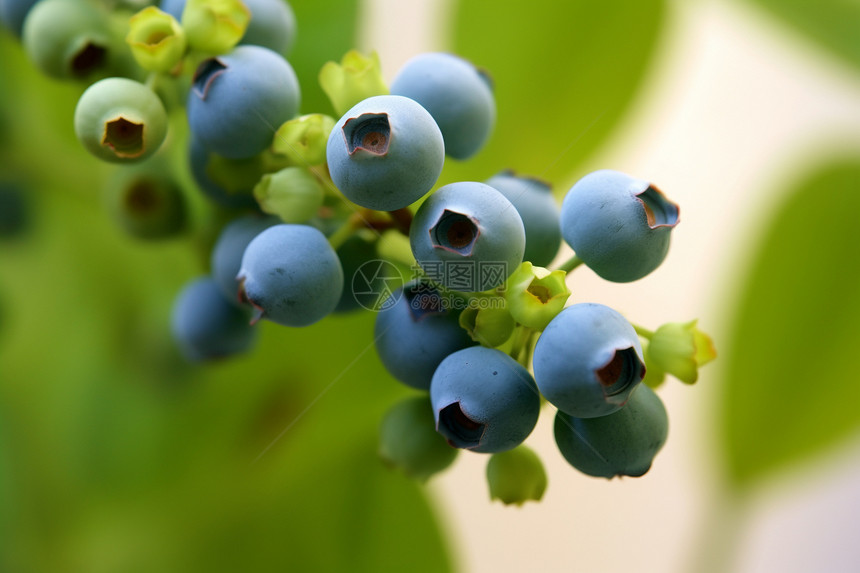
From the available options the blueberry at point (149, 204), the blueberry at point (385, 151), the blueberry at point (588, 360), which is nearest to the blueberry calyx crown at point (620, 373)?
the blueberry at point (588, 360)

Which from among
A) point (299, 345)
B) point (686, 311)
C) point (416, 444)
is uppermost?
point (416, 444)

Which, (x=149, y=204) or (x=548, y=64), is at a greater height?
(x=548, y=64)

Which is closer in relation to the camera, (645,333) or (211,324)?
(645,333)

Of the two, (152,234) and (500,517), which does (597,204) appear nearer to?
(152,234)

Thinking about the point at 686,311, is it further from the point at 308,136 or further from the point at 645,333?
the point at 308,136

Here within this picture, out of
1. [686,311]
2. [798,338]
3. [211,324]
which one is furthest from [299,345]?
[686,311]

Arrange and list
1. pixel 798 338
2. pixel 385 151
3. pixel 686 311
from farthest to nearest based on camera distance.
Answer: pixel 686 311, pixel 798 338, pixel 385 151

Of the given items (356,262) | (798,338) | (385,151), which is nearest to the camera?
(385,151)

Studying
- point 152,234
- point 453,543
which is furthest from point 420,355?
point 453,543
